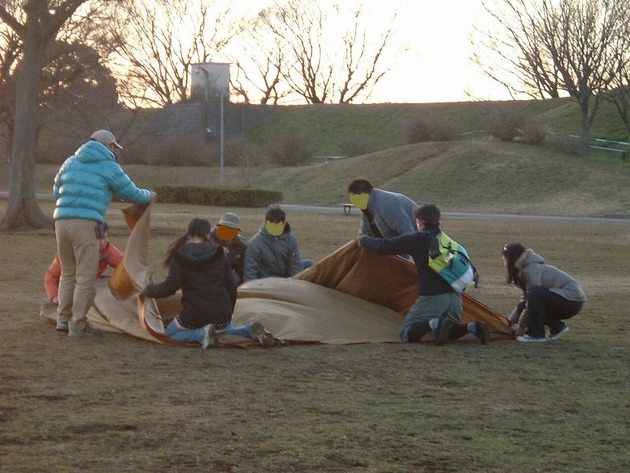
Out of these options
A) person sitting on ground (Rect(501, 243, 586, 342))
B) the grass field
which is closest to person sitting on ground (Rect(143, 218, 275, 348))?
the grass field

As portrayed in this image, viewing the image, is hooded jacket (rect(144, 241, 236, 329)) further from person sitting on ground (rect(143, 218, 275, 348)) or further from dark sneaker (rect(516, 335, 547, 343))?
dark sneaker (rect(516, 335, 547, 343))

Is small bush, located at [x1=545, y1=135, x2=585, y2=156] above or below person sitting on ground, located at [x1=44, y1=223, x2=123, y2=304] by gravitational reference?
above

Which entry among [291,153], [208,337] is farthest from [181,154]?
[208,337]

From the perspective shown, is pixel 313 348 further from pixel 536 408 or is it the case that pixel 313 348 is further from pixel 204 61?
pixel 204 61

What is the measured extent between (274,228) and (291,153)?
53184 millimetres

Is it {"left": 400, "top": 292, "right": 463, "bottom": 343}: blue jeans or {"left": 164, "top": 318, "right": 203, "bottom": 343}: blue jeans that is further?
{"left": 400, "top": 292, "right": 463, "bottom": 343}: blue jeans

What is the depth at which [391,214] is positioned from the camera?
10.2 meters

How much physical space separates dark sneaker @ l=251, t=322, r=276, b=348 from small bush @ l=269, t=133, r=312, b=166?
54.5 m

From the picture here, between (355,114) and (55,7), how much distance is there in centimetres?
5202

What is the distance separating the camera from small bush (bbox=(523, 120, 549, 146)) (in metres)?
53.5

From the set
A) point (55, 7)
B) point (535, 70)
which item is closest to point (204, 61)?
point (535, 70)

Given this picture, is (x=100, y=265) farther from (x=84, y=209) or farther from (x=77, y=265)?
(x=84, y=209)

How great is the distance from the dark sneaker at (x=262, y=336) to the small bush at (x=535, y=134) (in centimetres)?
4591

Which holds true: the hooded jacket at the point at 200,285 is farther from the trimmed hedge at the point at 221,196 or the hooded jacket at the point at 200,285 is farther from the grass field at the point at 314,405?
the trimmed hedge at the point at 221,196
